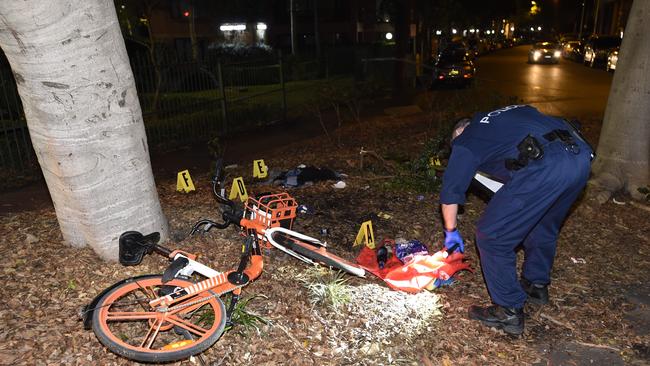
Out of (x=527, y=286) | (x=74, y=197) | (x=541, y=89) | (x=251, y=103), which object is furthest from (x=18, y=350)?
(x=541, y=89)

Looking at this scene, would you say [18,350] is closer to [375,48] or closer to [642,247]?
[642,247]

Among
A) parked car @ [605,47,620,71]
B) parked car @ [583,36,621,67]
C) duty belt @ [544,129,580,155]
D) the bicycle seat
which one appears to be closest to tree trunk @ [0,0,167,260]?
the bicycle seat

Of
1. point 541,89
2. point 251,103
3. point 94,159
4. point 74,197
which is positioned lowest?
point 541,89

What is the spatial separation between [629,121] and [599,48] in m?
25.5

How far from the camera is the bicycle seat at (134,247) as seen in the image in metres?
3.44

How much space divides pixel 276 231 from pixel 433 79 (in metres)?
15.8

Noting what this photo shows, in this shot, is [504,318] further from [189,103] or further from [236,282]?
[189,103]

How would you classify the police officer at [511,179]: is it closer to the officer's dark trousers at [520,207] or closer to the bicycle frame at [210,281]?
the officer's dark trousers at [520,207]

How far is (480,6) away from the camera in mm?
44562

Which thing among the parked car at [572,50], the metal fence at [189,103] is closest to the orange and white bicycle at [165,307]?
the metal fence at [189,103]

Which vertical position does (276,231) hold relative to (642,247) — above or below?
above

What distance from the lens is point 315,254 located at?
388cm

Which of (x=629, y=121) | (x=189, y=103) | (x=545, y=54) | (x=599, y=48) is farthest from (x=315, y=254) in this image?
(x=545, y=54)

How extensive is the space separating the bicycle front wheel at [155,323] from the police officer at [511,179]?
1831 millimetres
